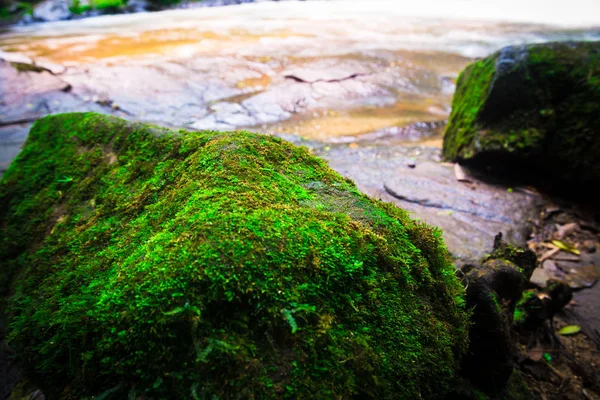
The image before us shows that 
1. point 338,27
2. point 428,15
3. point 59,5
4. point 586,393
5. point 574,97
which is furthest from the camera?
point 59,5

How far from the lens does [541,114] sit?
467cm

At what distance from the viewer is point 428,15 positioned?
18312 millimetres

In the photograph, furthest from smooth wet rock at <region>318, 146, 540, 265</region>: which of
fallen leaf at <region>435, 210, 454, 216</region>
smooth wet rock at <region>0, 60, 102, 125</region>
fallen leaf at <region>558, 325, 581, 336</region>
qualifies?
smooth wet rock at <region>0, 60, 102, 125</region>

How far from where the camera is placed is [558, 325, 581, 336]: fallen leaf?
10.1 feet

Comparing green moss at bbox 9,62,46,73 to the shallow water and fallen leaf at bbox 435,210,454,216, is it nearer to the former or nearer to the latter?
the shallow water

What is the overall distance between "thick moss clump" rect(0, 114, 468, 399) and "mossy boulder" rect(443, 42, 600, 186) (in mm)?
3721

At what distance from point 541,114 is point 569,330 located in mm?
2868

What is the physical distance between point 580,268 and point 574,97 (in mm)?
2256

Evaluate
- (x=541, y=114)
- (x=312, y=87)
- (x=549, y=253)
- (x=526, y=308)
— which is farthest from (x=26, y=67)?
(x=549, y=253)

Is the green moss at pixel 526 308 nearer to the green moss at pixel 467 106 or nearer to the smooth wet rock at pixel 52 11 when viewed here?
the green moss at pixel 467 106

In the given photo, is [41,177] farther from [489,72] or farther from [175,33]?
[175,33]

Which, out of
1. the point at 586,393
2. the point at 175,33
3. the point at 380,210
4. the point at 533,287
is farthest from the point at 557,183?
the point at 175,33

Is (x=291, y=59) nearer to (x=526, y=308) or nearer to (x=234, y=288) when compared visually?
(x=526, y=308)

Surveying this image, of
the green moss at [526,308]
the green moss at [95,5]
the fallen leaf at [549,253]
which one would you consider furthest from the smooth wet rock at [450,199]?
the green moss at [95,5]
